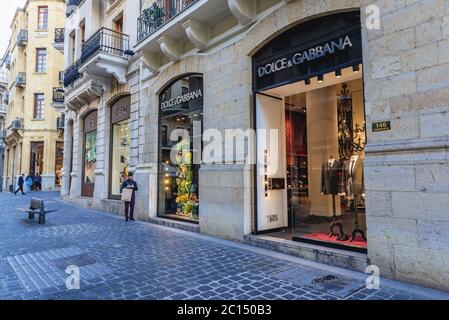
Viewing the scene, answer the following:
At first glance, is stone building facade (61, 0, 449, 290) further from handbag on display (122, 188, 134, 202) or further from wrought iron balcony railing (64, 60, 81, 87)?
wrought iron balcony railing (64, 60, 81, 87)

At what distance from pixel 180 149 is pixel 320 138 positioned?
467 cm

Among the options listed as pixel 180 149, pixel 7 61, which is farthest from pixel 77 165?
pixel 7 61

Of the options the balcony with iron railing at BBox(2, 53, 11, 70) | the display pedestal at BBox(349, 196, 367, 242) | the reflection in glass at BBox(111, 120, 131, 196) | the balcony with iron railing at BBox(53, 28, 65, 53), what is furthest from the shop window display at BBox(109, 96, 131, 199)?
the balcony with iron railing at BBox(2, 53, 11, 70)

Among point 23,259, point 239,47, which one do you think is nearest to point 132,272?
point 23,259

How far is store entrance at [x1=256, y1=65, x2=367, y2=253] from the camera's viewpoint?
593cm

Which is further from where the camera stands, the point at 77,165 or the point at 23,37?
the point at 23,37

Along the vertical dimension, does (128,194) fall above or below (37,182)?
below

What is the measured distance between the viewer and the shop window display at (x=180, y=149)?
9.29m

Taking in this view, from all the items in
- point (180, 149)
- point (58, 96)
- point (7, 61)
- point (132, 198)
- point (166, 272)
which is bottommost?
point (166, 272)

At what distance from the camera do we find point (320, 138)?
23.3 ft

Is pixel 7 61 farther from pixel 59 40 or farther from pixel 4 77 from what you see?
pixel 59 40

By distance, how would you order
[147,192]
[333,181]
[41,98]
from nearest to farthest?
1. [333,181]
2. [147,192]
3. [41,98]

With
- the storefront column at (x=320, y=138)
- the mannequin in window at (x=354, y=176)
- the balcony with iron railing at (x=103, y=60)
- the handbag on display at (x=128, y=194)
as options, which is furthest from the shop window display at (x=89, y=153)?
the mannequin in window at (x=354, y=176)
